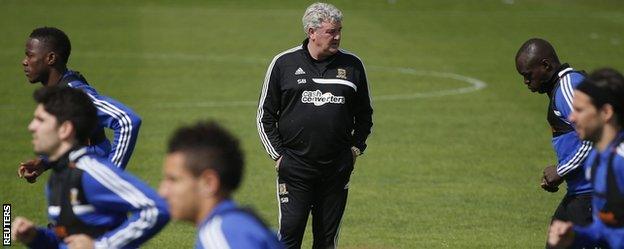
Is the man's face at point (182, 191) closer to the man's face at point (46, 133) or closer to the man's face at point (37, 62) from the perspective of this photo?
the man's face at point (46, 133)

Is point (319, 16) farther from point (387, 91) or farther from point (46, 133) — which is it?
point (387, 91)

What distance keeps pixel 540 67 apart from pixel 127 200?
3.94 m

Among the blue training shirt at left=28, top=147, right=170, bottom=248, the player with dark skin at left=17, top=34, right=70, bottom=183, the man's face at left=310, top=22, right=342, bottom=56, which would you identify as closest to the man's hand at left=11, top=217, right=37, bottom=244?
the blue training shirt at left=28, top=147, right=170, bottom=248

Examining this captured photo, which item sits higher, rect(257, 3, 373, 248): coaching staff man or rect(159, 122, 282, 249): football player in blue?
rect(159, 122, 282, 249): football player in blue

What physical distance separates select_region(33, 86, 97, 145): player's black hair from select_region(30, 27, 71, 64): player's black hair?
8.07ft

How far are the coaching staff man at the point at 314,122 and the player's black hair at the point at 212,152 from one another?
4658 millimetres

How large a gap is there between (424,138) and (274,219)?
6.27 meters

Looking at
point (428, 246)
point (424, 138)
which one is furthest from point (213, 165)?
point (424, 138)

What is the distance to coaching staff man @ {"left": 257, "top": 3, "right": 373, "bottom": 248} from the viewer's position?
1080 cm

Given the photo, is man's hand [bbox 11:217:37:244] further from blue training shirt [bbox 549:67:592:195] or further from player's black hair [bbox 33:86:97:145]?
blue training shirt [bbox 549:67:592:195]

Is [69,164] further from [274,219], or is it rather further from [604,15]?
[604,15]

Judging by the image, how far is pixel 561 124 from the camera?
9797 mm

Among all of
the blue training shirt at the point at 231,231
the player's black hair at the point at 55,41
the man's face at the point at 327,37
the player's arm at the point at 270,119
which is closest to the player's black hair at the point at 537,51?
the man's face at the point at 327,37

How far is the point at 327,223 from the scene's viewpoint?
36.2 feet
